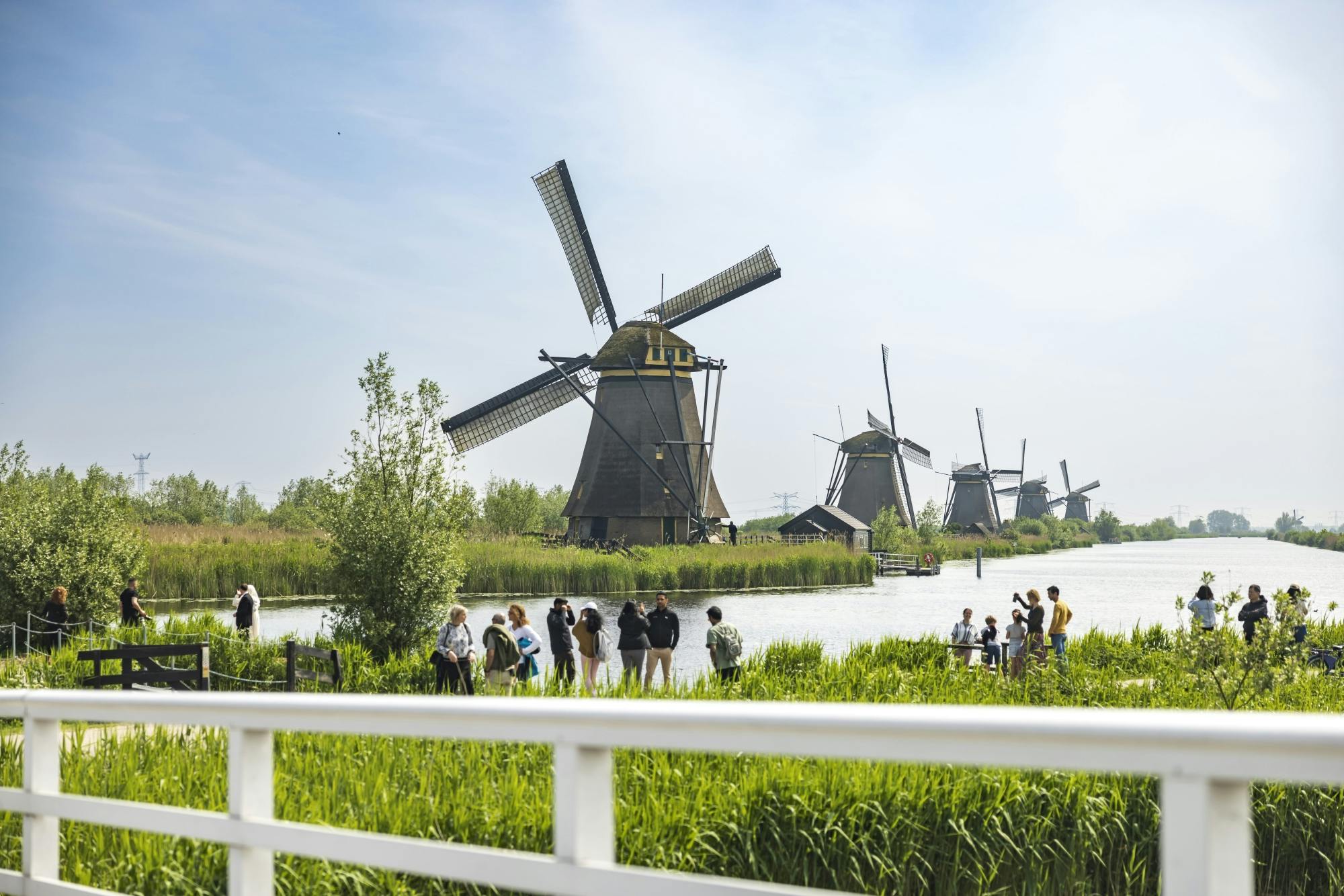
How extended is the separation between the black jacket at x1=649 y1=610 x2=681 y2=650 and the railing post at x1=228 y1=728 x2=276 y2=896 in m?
12.3

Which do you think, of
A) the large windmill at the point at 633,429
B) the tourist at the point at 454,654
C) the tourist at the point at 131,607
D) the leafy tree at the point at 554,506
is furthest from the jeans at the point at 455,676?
the leafy tree at the point at 554,506

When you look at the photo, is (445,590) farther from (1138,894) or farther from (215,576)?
(215,576)

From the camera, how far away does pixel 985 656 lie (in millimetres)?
18469

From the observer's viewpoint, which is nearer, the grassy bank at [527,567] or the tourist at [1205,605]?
the tourist at [1205,605]

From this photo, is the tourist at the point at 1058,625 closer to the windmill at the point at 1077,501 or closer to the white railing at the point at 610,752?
the white railing at the point at 610,752

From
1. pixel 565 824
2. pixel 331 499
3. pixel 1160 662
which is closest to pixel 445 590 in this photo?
pixel 331 499

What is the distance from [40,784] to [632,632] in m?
11.7

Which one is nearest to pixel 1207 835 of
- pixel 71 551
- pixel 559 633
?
pixel 559 633

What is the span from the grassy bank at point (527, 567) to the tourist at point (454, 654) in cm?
1450

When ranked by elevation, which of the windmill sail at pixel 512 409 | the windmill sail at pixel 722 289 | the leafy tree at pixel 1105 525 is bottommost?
Answer: the leafy tree at pixel 1105 525

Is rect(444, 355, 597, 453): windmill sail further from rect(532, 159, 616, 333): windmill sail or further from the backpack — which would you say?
the backpack

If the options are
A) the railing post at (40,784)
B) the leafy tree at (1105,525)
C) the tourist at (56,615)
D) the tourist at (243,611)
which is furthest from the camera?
the leafy tree at (1105,525)

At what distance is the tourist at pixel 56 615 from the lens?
17513mm

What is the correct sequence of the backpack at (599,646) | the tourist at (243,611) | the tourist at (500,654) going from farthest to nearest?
the tourist at (243,611) → the backpack at (599,646) → the tourist at (500,654)
